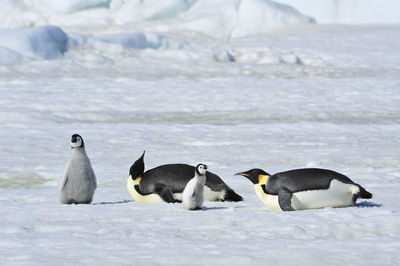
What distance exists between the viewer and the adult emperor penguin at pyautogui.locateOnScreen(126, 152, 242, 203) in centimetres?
426

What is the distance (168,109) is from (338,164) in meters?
5.40

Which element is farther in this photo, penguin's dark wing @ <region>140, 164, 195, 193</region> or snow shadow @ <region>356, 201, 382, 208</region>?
penguin's dark wing @ <region>140, 164, 195, 193</region>

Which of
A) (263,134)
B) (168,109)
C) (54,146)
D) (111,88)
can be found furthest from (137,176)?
(111,88)

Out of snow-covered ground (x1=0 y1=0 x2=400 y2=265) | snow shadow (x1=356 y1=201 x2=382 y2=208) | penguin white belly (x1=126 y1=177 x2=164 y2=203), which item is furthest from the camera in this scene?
penguin white belly (x1=126 y1=177 x2=164 y2=203)

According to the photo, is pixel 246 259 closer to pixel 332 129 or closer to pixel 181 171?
pixel 181 171

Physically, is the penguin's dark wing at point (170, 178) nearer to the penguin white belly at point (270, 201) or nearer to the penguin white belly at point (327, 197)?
the penguin white belly at point (270, 201)

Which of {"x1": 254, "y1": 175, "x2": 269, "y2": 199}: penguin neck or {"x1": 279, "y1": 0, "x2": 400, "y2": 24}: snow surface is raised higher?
{"x1": 279, "y1": 0, "x2": 400, "y2": 24}: snow surface

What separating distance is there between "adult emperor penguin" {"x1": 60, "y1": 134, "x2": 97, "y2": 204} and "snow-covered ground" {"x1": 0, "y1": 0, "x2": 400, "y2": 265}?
9.7 inches

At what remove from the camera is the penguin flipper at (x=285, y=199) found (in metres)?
3.75

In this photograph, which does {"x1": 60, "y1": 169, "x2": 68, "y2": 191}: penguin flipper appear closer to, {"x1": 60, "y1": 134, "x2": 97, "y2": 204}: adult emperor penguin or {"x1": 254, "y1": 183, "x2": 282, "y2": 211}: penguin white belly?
{"x1": 60, "y1": 134, "x2": 97, "y2": 204}: adult emperor penguin

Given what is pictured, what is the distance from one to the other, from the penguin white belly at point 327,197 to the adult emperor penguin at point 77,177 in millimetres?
1249

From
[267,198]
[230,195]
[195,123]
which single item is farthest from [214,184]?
[195,123]

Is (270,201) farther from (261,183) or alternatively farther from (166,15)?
(166,15)

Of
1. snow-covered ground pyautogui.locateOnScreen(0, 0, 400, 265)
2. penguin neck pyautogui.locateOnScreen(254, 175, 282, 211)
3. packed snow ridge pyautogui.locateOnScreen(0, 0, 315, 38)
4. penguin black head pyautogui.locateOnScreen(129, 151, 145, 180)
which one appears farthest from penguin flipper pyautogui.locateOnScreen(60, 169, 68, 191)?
packed snow ridge pyautogui.locateOnScreen(0, 0, 315, 38)
